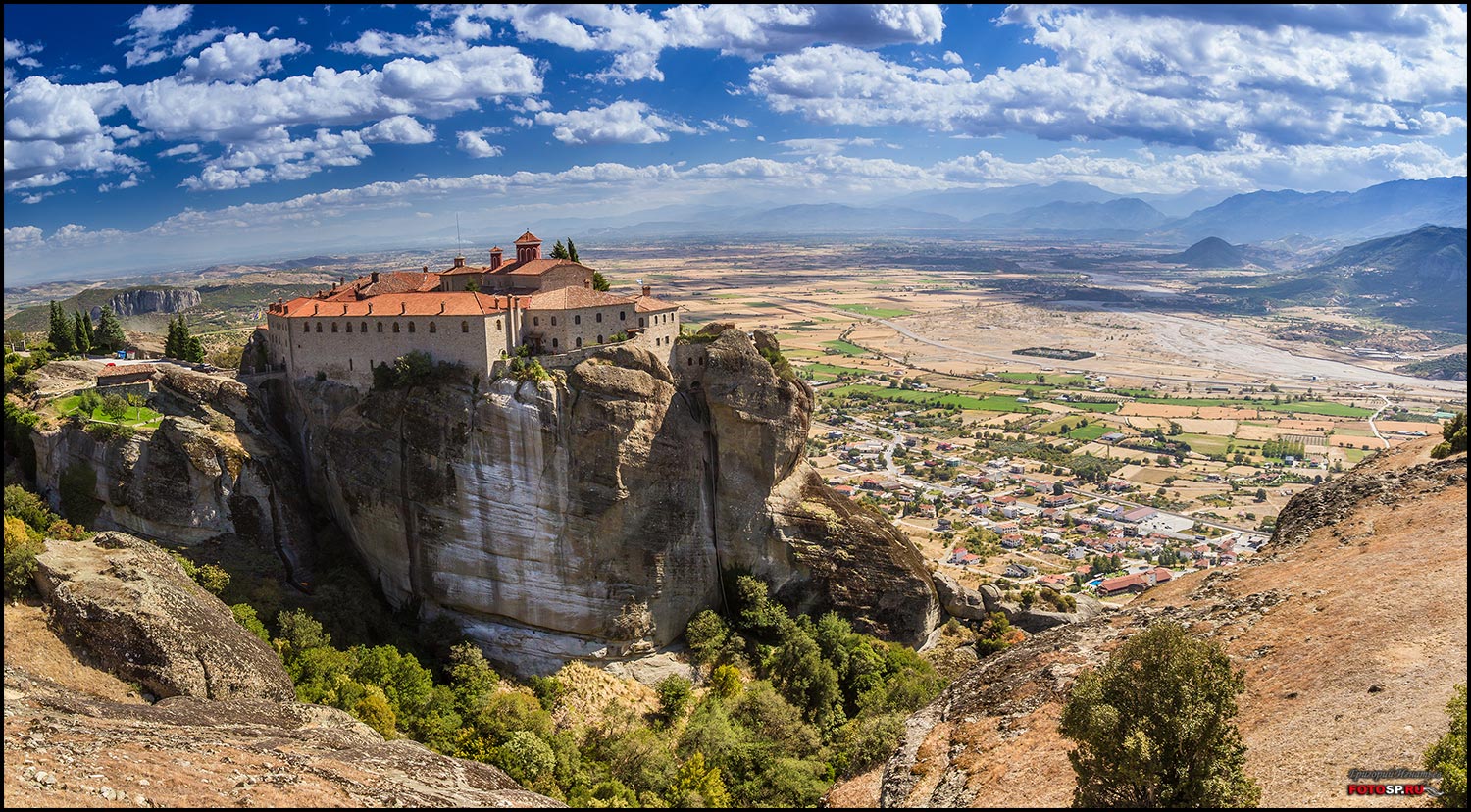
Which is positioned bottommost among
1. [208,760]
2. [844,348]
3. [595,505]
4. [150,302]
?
[208,760]

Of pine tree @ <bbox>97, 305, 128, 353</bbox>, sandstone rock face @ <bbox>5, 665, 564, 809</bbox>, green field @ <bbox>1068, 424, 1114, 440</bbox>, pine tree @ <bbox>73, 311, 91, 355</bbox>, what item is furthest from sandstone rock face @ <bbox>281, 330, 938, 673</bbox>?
green field @ <bbox>1068, 424, 1114, 440</bbox>

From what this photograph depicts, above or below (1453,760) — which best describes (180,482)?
above

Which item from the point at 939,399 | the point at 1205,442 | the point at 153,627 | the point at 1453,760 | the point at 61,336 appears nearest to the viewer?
the point at 1453,760

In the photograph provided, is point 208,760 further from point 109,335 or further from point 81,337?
point 109,335

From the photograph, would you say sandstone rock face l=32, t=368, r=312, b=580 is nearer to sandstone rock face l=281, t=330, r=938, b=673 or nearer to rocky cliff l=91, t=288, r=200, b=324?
sandstone rock face l=281, t=330, r=938, b=673

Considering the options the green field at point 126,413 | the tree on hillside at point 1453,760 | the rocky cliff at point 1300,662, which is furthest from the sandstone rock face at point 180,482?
the tree on hillside at point 1453,760

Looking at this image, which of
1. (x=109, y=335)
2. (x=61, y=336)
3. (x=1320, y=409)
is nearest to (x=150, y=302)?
(x=109, y=335)
